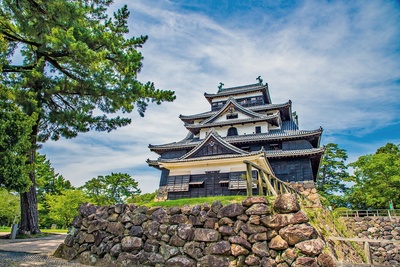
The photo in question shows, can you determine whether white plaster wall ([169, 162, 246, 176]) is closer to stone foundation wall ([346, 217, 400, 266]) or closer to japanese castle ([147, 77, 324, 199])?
japanese castle ([147, 77, 324, 199])

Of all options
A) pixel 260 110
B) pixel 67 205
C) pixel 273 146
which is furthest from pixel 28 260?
pixel 260 110

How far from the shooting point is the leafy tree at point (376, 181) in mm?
25984

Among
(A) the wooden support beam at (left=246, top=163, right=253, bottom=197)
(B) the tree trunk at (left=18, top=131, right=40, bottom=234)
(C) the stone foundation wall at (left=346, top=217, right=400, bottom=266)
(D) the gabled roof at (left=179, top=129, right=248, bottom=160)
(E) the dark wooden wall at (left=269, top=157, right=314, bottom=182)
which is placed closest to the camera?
(A) the wooden support beam at (left=246, top=163, right=253, bottom=197)

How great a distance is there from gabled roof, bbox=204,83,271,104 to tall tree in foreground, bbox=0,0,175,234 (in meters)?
18.9

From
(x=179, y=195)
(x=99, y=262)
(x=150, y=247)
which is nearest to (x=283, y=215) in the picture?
(x=150, y=247)

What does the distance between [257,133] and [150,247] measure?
1820 centimetres

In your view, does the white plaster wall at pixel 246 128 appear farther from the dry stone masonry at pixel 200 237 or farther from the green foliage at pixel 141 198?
the dry stone masonry at pixel 200 237

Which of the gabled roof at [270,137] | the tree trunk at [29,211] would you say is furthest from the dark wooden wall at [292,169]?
the tree trunk at [29,211]

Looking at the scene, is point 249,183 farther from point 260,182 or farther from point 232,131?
point 232,131

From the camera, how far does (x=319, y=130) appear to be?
19.9 meters

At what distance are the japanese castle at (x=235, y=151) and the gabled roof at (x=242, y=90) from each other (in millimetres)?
164

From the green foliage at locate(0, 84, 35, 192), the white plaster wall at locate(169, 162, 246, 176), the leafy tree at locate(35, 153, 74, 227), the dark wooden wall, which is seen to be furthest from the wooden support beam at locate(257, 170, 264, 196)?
the leafy tree at locate(35, 153, 74, 227)

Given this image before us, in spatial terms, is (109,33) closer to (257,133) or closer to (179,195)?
(179,195)

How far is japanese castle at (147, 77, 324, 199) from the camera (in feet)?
56.9
